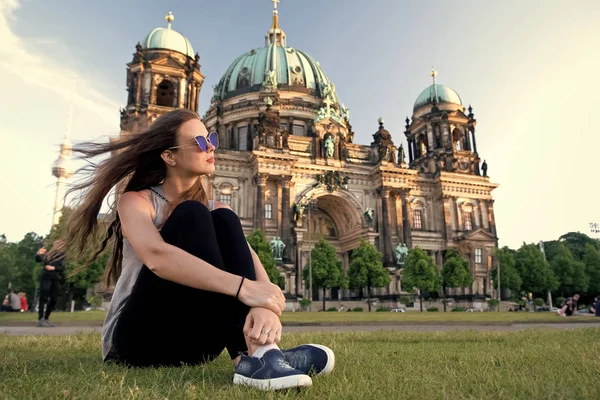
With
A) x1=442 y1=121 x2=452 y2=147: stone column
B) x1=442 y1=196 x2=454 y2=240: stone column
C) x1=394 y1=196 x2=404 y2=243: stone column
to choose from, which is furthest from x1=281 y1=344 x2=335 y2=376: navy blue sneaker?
x1=442 y1=121 x2=452 y2=147: stone column

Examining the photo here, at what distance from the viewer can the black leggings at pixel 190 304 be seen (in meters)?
2.56

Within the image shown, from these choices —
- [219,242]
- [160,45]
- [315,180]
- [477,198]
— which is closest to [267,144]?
[315,180]

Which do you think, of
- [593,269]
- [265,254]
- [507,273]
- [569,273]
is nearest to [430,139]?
[507,273]

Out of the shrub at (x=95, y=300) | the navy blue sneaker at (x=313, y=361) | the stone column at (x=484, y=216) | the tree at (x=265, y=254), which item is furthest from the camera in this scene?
the stone column at (x=484, y=216)

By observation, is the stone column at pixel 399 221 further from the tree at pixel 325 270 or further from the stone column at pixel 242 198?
the stone column at pixel 242 198

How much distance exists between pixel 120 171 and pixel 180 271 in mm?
1125

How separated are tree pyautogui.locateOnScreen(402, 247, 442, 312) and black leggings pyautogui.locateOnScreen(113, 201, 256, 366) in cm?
3663

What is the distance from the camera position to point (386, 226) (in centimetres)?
4209

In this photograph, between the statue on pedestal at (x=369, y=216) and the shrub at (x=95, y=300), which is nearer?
the shrub at (x=95, y=300)

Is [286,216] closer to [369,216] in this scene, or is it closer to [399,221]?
[369,216]

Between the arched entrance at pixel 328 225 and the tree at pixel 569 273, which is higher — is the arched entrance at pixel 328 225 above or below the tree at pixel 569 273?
above

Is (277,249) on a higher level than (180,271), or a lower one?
higher

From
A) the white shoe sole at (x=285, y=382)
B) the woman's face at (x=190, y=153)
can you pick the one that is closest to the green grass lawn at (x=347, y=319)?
the woman's face at (x=190, y=153)

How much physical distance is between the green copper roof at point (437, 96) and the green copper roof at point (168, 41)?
27.7 m
